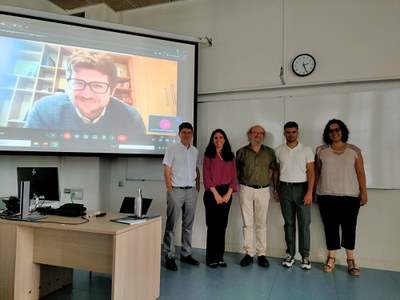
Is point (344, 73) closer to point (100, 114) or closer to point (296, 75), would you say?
point (296, 75)

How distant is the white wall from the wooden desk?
4.55 ft

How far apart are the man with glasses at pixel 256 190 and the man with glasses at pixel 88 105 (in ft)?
4.75

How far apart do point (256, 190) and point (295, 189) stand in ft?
1.37

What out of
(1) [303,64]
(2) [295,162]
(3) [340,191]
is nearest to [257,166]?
(2) [295,162]

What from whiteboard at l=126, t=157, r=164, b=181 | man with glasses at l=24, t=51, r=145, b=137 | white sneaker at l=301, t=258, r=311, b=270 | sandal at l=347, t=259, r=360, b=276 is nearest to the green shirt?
white sneaker at l=301, t=258, r=311, b=270

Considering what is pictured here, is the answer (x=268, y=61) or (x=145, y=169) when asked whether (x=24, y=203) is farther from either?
(x=268, y=61)

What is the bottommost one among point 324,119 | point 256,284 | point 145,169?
point 256,284

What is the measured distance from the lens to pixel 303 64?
343 centimetres

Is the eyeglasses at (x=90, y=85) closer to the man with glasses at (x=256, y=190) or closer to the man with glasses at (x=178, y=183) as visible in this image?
the man with glasses at (x=178, y=183)

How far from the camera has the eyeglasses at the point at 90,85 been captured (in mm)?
3301

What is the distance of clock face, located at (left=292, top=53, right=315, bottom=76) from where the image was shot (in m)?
3.41

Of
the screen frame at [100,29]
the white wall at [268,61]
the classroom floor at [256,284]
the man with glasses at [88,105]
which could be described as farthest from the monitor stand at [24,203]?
the white wall at [268,61]

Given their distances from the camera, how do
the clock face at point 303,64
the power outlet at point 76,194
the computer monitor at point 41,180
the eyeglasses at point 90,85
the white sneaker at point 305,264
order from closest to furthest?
the computer monitor at point 41,180 → the white sneaker at point 305,264 → the eyeglasses at point 90,85 → the clock face at point 303,64 → the power outlet at point 76,194

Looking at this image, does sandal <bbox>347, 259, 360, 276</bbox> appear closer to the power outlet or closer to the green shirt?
the green shirt
